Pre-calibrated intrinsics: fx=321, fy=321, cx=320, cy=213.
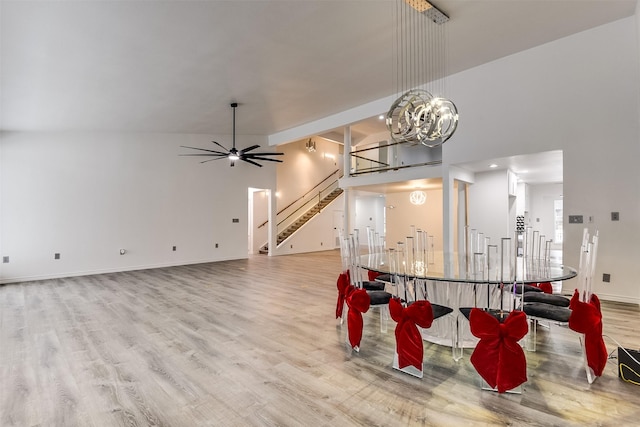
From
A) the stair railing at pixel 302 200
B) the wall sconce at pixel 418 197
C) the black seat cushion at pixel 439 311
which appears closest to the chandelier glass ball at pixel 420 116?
the black seat cushion at pixel 439 311

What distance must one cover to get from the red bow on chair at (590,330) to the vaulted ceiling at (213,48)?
3.69 meters

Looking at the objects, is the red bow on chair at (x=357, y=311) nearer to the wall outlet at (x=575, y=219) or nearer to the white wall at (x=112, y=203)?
the wall outlet at (x=575, y=219)

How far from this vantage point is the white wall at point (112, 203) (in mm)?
6777

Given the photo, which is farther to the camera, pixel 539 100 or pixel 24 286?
pixel 24 286

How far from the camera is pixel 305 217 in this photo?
12570 millimetres

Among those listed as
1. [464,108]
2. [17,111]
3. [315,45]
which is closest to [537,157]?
[464,108]

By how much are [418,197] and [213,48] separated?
25.6 ft

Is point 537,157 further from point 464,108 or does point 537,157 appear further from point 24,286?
point 24,286

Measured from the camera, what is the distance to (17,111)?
5637 mm

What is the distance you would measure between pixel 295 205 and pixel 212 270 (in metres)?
5.14

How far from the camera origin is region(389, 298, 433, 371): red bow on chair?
2539mm

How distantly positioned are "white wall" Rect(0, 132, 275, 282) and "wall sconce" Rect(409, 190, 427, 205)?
5.41 meters

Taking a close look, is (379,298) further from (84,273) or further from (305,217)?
(305,217)

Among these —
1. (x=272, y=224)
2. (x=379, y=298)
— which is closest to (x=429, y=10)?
(x=379, y=298)
